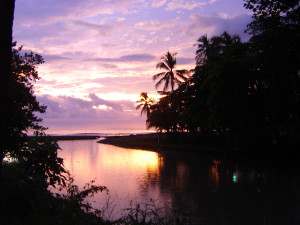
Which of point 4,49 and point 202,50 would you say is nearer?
point 4,49

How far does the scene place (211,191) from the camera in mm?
13734

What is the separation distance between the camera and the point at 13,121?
939cm

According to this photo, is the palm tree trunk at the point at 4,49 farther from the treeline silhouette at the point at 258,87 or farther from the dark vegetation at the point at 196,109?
the treeline silhouette at the point at 258,87

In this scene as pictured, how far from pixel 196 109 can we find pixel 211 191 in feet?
45.5

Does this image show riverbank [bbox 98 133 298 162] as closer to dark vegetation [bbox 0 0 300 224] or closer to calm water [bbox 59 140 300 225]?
dark vegetation [bbox 0 0 300 224]

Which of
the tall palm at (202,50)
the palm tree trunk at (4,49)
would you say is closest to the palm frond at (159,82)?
the tall palm at (202,50)

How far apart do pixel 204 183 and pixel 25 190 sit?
40.0ft

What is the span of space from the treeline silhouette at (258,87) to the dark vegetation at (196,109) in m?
0.05

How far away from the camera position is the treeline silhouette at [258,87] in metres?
16.9

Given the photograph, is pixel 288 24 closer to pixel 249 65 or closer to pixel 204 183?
pixel 249 65

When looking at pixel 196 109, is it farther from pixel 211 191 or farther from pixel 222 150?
pixel 211 191

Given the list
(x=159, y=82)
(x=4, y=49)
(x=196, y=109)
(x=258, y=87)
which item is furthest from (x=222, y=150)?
(x=4, y=49)

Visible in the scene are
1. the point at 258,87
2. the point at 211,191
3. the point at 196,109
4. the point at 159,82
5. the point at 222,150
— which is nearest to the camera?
the point at 211,191

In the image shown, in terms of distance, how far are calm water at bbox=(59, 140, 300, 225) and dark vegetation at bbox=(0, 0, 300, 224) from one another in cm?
129
